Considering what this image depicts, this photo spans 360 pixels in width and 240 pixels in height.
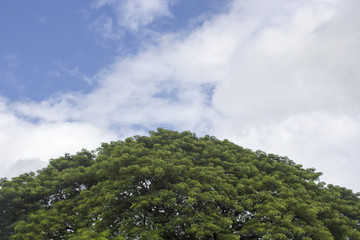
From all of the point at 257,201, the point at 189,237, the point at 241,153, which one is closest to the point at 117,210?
the point at 189,237

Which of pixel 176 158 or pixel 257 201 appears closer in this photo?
pixel 257 201

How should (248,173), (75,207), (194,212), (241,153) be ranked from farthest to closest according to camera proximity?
1. (241,153)
2. (248,173)
3. (75,207)
4. (194,212)

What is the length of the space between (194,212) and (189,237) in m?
1.68

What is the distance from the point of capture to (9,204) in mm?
19672

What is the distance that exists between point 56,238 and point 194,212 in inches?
362

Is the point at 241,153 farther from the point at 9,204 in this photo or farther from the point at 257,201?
the point at 9,204

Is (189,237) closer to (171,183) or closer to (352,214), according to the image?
(171,183)

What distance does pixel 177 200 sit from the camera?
15727mm

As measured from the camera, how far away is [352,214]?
19047 mm

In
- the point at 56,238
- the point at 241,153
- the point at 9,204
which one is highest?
the point at 241,153

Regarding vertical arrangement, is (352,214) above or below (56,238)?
above

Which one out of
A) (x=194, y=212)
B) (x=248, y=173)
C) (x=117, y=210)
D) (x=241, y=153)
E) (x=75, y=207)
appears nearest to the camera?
(x=194, y=212)

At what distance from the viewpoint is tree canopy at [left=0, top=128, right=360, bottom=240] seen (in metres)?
14.9

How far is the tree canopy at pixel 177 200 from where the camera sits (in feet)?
49.0
